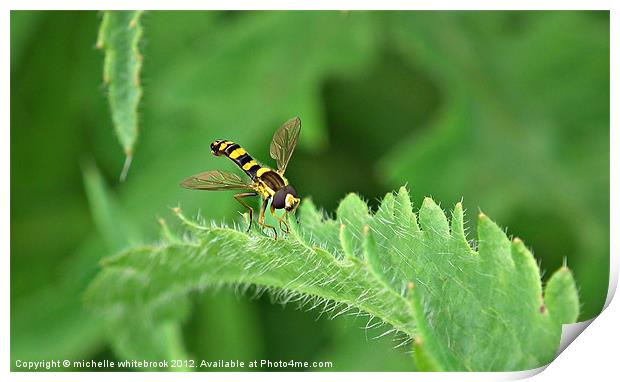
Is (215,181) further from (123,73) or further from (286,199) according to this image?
(123,73)

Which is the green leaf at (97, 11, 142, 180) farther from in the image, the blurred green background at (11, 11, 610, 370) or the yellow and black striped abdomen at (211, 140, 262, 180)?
the blurred green background at (11, 11, 610, 370)

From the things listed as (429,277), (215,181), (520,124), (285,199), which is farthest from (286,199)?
(520,124)

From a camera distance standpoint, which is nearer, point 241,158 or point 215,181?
point 215,181

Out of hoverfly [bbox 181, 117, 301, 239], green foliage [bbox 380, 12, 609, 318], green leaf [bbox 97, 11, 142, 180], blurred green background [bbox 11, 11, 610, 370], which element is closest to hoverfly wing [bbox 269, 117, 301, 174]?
hoverfly [bbox 181, 117, 301, 239]

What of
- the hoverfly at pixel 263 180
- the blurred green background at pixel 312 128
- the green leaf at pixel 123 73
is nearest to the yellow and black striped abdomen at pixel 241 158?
the hoverfly at pixel 263 180

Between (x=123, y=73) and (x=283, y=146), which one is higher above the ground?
(x=123, y=73)

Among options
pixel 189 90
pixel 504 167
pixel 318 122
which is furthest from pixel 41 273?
pixel 504 167
